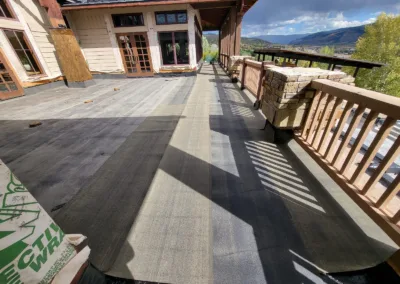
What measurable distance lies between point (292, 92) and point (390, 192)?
1.40 meters

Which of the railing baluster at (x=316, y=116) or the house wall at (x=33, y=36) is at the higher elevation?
the house wall at (x=33, y=36)

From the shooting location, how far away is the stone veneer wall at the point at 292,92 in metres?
2.10

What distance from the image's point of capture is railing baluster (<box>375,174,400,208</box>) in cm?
120

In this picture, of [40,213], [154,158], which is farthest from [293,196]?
[40,213]

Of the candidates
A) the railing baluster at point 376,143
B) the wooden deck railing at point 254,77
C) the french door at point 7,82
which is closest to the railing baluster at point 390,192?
the railing baluster at point 376,143

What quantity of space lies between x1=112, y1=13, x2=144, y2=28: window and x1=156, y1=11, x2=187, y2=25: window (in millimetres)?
1014

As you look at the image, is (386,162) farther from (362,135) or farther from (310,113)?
(310,113)

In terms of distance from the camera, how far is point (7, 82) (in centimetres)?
627

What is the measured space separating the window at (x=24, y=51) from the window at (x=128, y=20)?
14.0 feet

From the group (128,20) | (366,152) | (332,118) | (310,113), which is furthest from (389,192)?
(128,20)

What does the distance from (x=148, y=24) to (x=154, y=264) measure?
10.9 meters

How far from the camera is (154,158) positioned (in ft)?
8.16

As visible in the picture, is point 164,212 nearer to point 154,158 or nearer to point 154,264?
point 154,264

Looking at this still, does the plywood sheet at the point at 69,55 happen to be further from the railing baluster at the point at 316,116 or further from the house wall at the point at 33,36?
the railing baluster at the point at 316,116
